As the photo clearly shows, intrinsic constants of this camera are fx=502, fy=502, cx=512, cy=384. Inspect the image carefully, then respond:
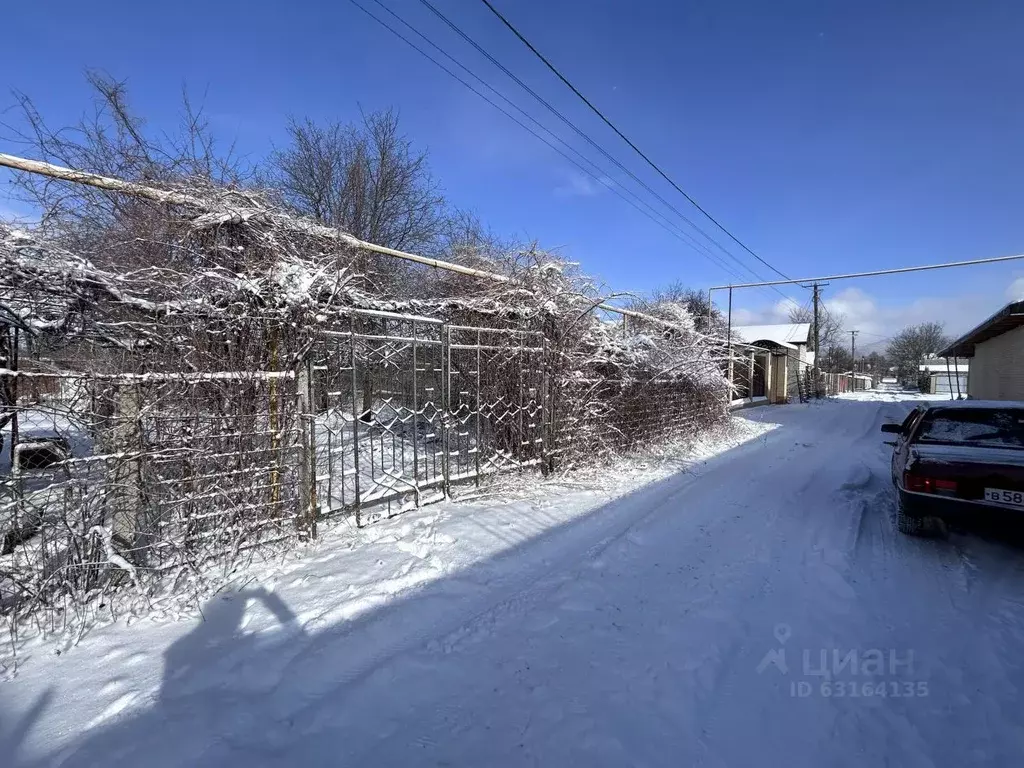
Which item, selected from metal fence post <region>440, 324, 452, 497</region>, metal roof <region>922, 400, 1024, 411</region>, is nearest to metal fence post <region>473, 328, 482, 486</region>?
metal fence post <region>440, 324, 452, 497</region>

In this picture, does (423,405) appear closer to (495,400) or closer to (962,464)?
(495,400)

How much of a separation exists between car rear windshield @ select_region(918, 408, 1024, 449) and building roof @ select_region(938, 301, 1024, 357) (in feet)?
28.6

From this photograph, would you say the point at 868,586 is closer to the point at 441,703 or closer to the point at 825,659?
the point at 825,659

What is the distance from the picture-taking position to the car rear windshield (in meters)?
5.29

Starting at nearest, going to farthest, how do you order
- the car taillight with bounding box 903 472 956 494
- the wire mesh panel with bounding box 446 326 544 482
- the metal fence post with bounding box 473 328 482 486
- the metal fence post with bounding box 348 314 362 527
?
the car taillight with bounding box 903 472 956 494 → the metal fence post with bounding box 348 314 362 527 → the metal fence post with bounding box 473 328 482 486 → the wire mesh panel with bounding box 446 326 544 482

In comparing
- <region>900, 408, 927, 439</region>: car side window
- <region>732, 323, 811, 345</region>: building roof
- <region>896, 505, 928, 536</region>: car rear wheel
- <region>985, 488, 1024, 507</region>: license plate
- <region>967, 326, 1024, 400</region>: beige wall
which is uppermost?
<region>732, 323, 811, 345</region>: building roof

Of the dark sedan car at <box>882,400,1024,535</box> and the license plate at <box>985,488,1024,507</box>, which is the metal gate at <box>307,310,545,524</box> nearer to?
the dark sedan car at <box>882,400,1024,535</box>

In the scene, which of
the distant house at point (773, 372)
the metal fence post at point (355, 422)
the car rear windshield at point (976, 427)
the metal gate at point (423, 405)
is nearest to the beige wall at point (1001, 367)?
the distant house at point (773, 372)

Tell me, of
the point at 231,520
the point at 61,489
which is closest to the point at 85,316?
the point at 61,489

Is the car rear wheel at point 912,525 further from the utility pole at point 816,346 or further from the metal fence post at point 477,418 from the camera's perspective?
the utility pole at point 816,346

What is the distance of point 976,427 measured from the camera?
5594 millimetres

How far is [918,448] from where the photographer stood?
17.5ft

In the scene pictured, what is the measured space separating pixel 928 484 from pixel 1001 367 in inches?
753

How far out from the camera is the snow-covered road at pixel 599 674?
A: 95.8 inches
